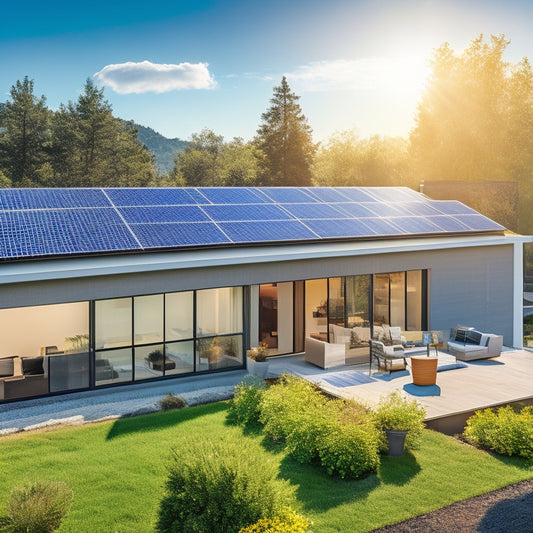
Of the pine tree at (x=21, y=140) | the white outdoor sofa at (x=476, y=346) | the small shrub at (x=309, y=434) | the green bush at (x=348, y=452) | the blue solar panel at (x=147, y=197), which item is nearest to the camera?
the green bush at (x=348, y=452)

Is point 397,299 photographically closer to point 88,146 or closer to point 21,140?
point 88,146

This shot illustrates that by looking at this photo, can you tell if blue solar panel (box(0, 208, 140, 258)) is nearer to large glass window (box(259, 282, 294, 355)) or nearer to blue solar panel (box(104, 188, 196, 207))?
blue solar panel (box(104, 188, 196, 207))

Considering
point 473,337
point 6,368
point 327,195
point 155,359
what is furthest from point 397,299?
point 6,368

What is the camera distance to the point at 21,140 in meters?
47.7

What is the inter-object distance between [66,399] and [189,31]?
75614mm

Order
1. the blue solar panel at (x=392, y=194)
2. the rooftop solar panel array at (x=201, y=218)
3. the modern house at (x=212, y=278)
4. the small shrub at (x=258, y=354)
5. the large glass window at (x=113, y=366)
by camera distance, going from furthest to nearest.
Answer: the blue solar panel at (x=392, y=194), the small shrub at (x=258, y=354), the large glass window at (x=113, y=366), the rooftop solar panel array at (x=201, y=218), the modern house at (x=212, y=278)

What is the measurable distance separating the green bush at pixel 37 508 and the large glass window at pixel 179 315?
674 cm

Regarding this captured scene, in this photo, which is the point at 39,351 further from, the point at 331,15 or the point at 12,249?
the point at 331,15

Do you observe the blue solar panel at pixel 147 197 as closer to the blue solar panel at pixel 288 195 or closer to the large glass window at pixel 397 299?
the blue solar panel at pixel 288 195

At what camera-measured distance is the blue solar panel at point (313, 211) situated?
61.1ft

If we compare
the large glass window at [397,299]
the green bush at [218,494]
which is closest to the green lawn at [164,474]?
the green bush at [218,494]

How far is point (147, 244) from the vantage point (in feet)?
47.0

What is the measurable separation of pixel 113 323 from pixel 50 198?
436 cm

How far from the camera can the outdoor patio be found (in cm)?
1249
